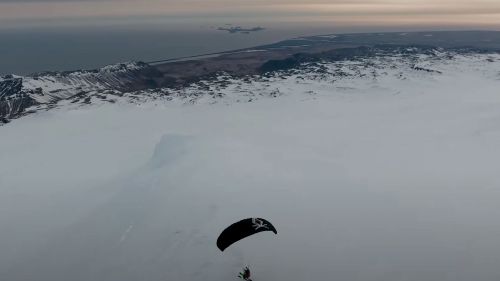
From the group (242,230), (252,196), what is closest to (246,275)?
(242,230)

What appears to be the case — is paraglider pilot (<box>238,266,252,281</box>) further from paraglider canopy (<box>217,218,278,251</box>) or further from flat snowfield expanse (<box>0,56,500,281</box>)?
paraglider canopy (<box>217,218,278,251</box>)

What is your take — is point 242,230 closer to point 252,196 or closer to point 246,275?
point 246,275

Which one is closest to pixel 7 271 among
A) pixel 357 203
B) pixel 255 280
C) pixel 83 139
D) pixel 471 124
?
pixel 255 280

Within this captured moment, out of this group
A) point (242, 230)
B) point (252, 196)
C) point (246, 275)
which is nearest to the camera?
point (242, 230)

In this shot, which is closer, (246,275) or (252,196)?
(246,275)

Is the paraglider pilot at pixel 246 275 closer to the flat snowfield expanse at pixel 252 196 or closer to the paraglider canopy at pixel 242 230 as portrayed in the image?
the flat snowfield expanse at pixel 252 196
